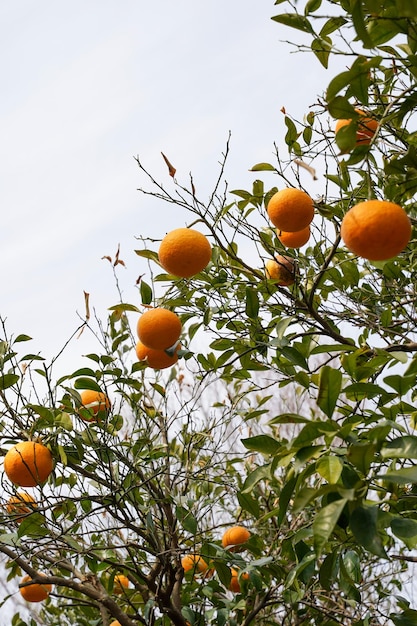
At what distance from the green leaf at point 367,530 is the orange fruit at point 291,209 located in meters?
0.88

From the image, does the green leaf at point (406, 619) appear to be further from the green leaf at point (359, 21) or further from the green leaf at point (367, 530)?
the green leaf at point (359, 21)

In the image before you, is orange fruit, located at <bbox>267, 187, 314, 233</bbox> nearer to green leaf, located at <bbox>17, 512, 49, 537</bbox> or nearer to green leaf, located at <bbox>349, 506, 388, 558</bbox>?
green leaf, located at <bbox>349, 506, 388, 558</bbox>

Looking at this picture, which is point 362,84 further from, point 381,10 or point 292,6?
point 292,6

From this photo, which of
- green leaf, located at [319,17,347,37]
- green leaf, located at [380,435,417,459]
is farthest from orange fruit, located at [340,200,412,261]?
green leaf, located at [319,17,347,37]

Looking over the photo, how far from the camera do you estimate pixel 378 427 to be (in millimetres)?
934

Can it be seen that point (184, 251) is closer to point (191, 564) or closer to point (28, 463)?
point (28, 463)

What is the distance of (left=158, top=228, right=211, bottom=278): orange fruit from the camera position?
1.52 metres

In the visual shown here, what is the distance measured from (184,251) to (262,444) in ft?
1.87

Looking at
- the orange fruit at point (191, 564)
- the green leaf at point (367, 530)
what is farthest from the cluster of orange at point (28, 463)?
the orange fruit at point (191, 564)

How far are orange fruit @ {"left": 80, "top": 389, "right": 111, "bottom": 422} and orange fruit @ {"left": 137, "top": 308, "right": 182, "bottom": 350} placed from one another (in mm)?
337

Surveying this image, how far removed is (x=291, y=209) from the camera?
156cm

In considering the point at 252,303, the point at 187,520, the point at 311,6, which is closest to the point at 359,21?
the point at 311,6

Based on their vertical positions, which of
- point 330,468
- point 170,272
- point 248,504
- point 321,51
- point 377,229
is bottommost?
point 330,468

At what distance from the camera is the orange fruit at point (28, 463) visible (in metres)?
1.54
